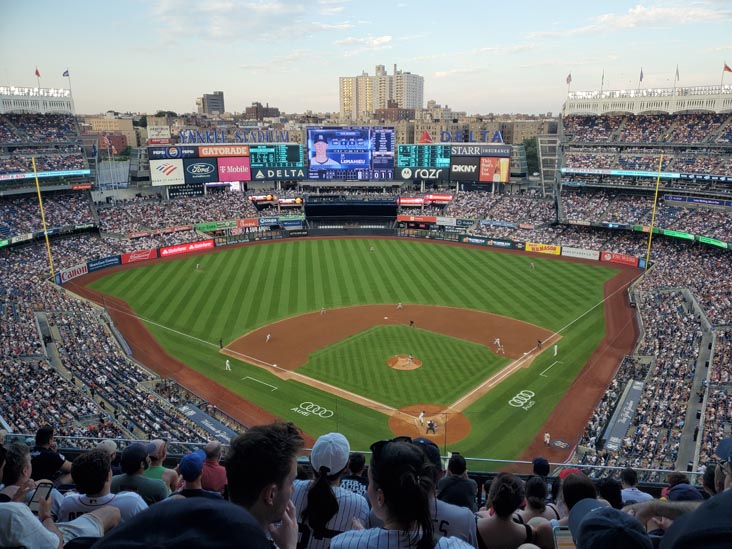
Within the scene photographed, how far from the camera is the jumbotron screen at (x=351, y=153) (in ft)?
230

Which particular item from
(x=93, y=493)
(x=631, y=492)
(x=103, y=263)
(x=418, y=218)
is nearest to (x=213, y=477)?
(x=93, y=493)

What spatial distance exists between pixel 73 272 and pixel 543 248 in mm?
46007

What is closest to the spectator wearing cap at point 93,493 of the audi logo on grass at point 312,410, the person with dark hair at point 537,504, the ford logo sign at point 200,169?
→ the person with dark hair at point 537,504

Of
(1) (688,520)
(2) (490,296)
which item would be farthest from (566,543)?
(2) (490,296)

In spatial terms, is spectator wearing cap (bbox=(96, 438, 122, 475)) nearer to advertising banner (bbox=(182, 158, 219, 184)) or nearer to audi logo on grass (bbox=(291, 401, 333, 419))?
audi logo on grass (bbox=(291, 401, 333, 419))

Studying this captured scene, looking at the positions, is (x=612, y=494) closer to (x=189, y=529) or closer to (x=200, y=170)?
(x=189, y=529)

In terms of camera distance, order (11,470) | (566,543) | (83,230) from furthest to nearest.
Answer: (83,230), (11,470), (566,543)

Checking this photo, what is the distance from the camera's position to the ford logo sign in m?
67.8

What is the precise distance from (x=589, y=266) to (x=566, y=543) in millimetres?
50972

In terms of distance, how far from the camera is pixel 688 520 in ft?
5.48

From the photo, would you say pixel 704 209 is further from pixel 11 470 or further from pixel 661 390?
pixel 11 470

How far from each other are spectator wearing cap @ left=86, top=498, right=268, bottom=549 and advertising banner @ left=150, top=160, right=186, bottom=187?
69.2m

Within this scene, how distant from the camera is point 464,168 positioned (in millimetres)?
71812

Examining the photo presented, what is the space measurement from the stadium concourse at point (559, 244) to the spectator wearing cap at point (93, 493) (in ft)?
11.4
